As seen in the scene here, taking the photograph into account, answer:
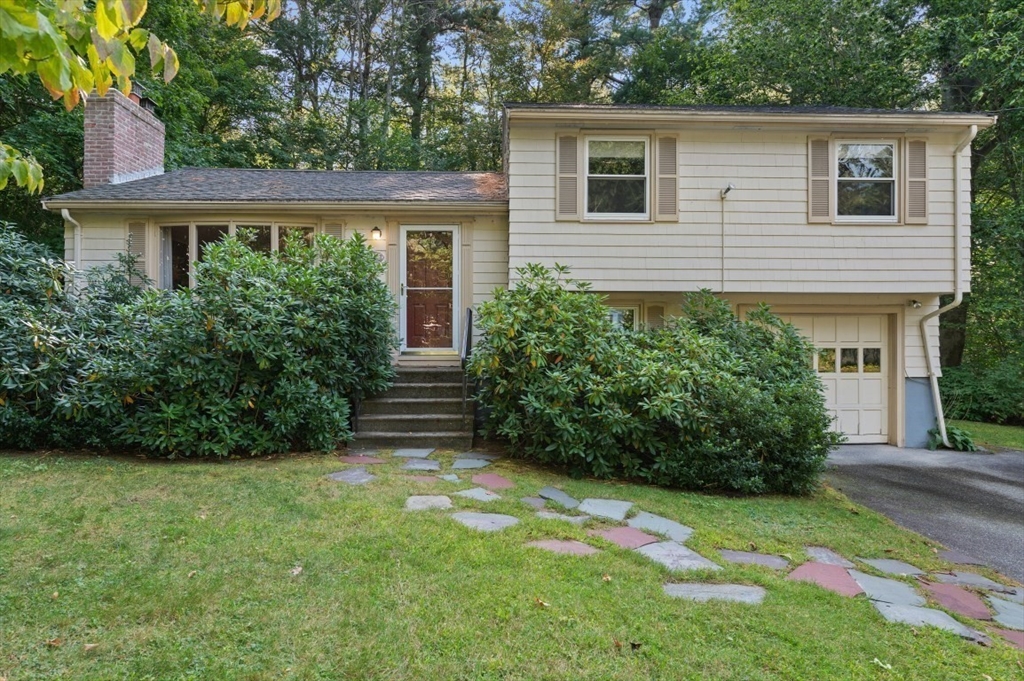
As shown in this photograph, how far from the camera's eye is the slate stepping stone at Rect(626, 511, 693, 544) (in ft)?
12.2

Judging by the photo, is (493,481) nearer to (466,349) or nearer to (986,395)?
(466,349)

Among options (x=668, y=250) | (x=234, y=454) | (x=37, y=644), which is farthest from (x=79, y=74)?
(x=668, y=250)

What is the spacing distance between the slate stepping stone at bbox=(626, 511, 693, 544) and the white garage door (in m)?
5.56

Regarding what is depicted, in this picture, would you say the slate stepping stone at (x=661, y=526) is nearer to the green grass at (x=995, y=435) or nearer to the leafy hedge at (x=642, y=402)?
the leafy hedge at (x=642, y=402)

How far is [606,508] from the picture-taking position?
13.8 ft

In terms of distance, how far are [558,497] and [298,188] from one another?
6538 millimetres

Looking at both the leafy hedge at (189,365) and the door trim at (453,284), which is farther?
the door trim at (453,284)

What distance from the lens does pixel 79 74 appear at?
5.33 feet

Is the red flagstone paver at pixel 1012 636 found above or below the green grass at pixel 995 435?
above

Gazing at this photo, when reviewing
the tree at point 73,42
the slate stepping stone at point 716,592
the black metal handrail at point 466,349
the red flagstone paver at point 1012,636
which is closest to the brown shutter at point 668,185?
the black metal handrail at point 466,349

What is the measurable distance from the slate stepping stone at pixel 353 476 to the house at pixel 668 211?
286cm

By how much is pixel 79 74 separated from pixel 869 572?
15.3ft

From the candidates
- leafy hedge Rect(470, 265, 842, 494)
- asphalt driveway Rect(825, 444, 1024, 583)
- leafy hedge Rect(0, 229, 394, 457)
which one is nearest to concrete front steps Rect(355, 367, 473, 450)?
leafy hedge Rect(0, 229, 394, 457)

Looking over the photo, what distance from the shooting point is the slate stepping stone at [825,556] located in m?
3.48
